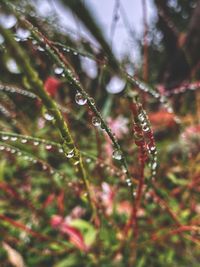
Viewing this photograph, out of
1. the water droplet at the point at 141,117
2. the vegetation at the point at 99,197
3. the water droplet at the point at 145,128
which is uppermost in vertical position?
the vegetation at the point at 99,197

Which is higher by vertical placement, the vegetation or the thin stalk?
the vegetation

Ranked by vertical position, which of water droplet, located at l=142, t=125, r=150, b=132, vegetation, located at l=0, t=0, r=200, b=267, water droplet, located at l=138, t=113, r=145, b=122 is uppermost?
vegetation, located at l=0, t=0, r=200, b=267

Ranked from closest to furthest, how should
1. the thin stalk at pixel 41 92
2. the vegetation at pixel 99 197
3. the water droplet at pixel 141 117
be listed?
the thin stalk at pixel 41 92
the water droplet at pixel 141 117
the vegetation at pixel 99 197

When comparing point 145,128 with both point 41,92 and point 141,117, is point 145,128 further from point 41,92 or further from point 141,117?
point 41,92

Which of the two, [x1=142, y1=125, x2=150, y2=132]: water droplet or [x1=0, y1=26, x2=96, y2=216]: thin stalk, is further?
[x1=142, y1=125, x2=150, y2=132]: water droplet

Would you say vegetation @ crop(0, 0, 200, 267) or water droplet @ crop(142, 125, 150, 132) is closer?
water droplet @ crop(142, 125, 150, 132)

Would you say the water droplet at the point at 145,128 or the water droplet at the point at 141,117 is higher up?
the water droplet at the point at 141,117

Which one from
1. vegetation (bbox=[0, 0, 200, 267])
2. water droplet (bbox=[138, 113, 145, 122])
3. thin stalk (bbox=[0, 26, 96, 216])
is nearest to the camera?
thin stalk (bbox=[0, 26, 96, 216])

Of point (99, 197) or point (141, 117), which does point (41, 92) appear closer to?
point (141, 117)

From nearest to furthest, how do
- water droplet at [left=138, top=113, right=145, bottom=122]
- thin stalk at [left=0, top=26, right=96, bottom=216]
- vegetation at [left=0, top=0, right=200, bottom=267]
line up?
1. thin stalk at [left=0, top=26, right=96, bottom=216]
2. water droplet at [left=138, top=113, right=145, bottom=122]
3. vegetation at [left=0, top=0, right=200, bottom=267]

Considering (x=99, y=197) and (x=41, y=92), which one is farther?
(x=99, y=197)

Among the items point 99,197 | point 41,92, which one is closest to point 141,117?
point 41,92

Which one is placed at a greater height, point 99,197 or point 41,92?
point 99,197
